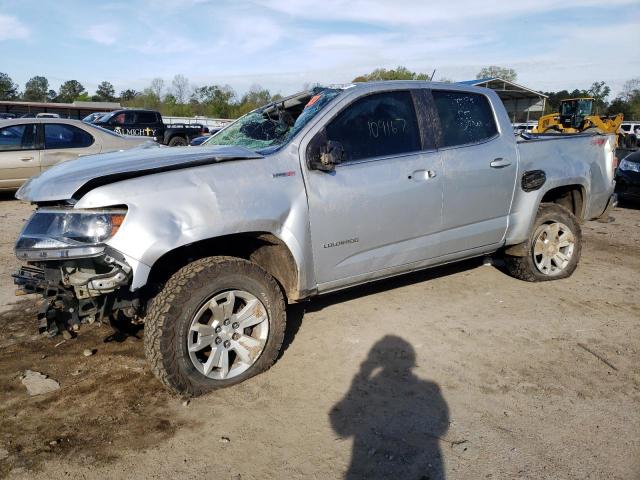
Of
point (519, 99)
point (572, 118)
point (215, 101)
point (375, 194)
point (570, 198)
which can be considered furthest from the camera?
point (215, 101)

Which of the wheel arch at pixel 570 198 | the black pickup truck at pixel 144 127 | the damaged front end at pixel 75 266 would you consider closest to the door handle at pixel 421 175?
the wheel arch at pixel 570 198

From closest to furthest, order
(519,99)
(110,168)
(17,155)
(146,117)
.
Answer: (110,168)
(17,155)
(146,117)
(519,99)

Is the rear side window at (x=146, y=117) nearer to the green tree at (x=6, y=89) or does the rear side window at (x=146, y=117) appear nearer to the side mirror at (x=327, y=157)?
the side mirror at (x=327, y=157)

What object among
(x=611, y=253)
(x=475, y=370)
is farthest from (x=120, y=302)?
(x=611, y=253)

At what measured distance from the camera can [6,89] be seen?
74000 millimetres

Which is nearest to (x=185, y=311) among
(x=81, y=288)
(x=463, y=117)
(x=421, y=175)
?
(x=81, y=288)

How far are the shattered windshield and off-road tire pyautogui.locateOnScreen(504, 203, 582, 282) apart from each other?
242cm

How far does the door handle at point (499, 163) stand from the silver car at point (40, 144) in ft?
A: 24.1

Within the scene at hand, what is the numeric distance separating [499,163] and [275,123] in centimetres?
191

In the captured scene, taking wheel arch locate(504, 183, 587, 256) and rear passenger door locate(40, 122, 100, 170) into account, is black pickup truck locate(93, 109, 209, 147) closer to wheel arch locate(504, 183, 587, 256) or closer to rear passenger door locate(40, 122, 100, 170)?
rear passenger door locate(40, 122, 100, 170)

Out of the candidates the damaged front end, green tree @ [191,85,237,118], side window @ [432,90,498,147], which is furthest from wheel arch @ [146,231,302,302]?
green tree @ [191,85,237,118]

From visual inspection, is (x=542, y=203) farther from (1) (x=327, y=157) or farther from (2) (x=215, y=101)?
(2) (x=215, y=101)

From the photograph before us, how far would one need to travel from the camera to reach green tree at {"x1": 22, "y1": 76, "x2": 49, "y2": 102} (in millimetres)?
82688

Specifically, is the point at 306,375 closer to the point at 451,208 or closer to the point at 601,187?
the point at 451,208
